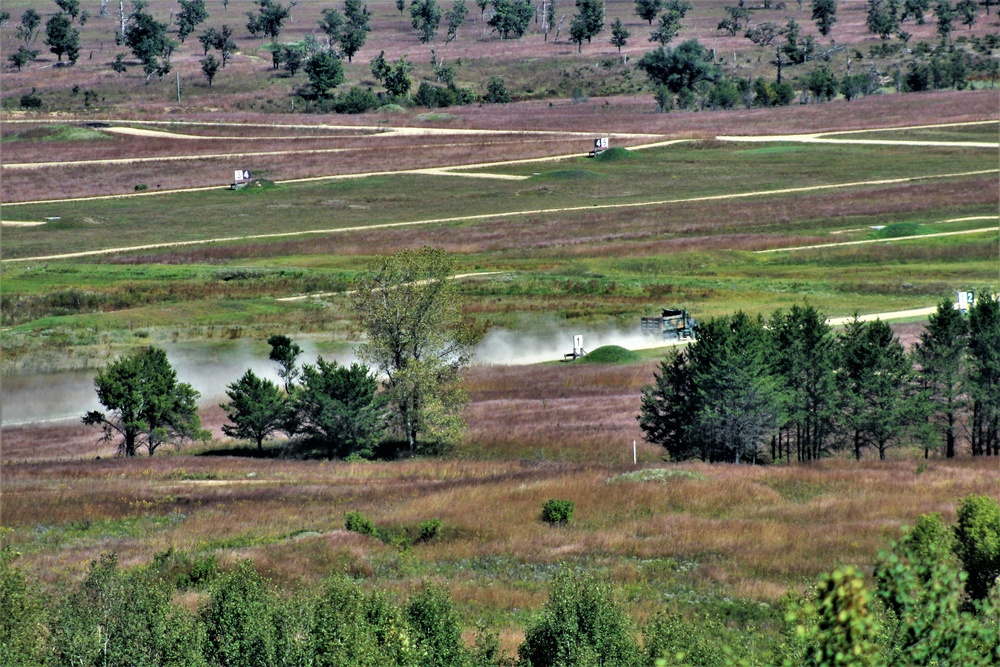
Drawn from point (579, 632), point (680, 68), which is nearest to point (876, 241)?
point (579, 632)

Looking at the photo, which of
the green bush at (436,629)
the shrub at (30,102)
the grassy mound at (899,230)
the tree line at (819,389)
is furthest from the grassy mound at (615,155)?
the green bush at (436,629)

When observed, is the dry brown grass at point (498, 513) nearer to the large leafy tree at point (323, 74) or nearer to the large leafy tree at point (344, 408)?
the large leafy tree at point (344, 408)

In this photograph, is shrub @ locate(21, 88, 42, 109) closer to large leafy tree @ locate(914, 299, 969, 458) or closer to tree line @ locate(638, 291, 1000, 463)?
tree line @ locate(638, 291, 1000, 463)

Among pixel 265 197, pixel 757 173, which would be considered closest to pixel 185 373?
pixel 265 197

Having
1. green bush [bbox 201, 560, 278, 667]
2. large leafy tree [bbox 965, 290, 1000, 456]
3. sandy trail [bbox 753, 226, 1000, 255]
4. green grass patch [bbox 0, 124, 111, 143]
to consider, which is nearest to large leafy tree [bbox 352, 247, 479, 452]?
large leafy tree [bbox 965, 290, 1000, 456]

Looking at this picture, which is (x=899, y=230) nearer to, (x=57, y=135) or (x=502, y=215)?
(x=502, y=215)

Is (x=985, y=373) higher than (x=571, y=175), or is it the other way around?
(x=571, y=175)
